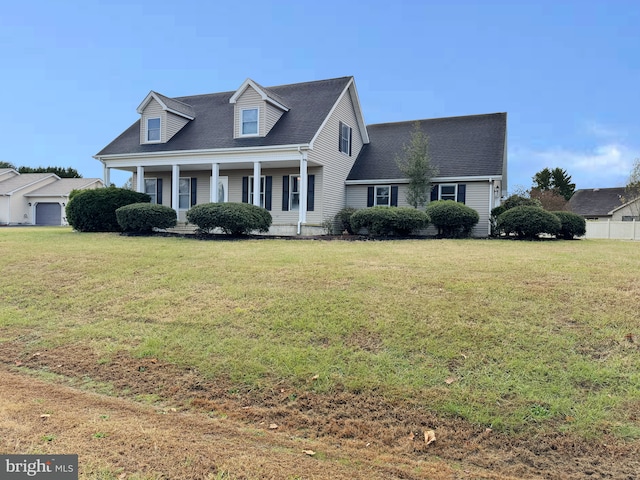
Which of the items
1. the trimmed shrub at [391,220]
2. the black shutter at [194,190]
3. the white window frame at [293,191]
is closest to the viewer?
the trimmed shrub at [391,220]

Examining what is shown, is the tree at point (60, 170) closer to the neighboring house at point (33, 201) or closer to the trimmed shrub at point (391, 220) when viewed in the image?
the neighboring house at point (33, 201)

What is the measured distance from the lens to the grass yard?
15.3ft

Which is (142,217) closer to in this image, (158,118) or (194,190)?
(194,190)

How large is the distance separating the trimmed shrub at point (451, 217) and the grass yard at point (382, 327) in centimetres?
707

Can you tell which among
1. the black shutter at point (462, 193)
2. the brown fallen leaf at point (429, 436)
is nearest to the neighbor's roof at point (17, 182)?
the black shutter at point (462, 193)

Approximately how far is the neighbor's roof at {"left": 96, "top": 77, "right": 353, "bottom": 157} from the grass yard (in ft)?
33.6

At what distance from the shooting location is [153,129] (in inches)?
886

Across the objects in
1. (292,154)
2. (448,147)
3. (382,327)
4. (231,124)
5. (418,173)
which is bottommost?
(382,327)

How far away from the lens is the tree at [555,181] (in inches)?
2142

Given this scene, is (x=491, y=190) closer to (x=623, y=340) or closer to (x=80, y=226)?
(x=623, y=340)

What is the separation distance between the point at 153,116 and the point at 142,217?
26.1 ft

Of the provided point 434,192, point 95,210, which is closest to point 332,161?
point 434,192

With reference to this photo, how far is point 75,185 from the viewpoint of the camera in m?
42.5

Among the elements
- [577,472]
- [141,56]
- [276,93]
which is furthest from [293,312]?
[276,93]
